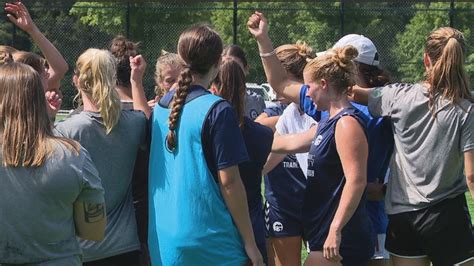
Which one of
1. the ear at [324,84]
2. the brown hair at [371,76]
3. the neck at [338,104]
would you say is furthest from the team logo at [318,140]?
the brown hair at [371,76]

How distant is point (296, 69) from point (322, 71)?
0.88m

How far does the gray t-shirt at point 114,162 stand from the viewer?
4.43 m

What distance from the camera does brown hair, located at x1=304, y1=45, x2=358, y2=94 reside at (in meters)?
4.66

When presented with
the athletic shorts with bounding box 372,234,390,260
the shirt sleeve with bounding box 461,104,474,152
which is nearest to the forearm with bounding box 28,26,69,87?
the athletic shorts with bounding box 372,234,390,260

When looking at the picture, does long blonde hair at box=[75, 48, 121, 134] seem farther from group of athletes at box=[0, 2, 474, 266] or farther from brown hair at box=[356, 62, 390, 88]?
brown hair at box=[356, 62, 390, 88]

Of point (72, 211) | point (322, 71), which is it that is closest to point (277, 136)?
point (322, 71)

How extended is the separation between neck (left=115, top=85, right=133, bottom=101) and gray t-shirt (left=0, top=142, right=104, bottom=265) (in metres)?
1.40

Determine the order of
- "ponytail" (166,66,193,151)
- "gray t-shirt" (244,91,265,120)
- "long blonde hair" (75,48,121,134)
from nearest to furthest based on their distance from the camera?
"ponytail" (166,66,193,151)
"long blonde hair" (75,48,121,134)
"gray t-shirt" (244,91,265,120)

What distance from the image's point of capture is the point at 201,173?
13.4ft

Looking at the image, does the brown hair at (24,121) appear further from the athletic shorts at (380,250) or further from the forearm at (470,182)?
the athletic shorts at (380,250)

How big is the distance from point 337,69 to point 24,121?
1.87m

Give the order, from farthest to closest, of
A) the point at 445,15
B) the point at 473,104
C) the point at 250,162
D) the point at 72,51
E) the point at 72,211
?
1. the point at 445,15
2. the point at 72,51
3. the point at 473,104
4. the point at 250,162
5. the point at 72,211

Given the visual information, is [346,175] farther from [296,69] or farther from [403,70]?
[403,70]

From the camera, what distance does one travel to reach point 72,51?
20453 mm
